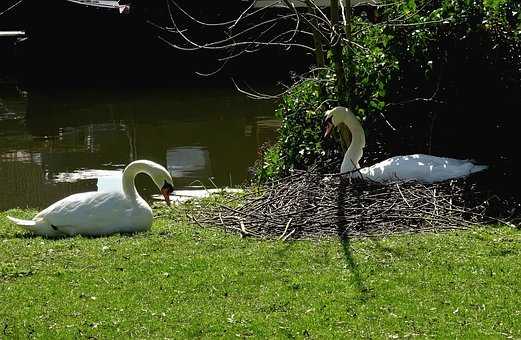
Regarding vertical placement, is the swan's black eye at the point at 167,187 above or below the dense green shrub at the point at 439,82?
below

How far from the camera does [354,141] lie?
425 inches

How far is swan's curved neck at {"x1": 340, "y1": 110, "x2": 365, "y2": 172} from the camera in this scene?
1071 centimetres

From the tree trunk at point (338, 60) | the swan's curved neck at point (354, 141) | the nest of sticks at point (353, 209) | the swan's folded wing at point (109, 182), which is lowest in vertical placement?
the swan's folded wing at point (109, 182)

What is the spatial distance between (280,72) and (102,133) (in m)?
12.1

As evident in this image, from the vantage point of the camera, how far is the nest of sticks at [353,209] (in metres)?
9.04

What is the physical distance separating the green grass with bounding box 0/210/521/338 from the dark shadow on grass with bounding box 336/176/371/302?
0.02 meters

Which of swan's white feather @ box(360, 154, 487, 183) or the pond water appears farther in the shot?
the pond water

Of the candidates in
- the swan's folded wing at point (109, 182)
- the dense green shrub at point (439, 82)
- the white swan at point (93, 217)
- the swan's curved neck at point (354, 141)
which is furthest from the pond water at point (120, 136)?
the swan's curved neck at point (354, 141)

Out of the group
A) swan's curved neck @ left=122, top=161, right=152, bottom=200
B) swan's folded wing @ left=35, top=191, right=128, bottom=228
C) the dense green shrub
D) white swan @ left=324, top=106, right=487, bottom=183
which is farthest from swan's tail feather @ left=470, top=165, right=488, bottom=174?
swan's folded wing @ left=35, top=191, right=128, bottom=228

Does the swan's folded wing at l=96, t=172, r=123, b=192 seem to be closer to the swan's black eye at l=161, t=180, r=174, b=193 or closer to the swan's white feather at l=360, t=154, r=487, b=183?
the swan's black eye at l=161, t=180, r=174, b=193

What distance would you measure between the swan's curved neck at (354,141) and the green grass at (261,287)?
85.9 inches

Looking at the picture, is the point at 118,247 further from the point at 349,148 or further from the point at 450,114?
the point at 450,114

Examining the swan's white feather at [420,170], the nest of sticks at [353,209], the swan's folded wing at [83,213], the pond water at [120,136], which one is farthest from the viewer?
the pond water at [120,136]

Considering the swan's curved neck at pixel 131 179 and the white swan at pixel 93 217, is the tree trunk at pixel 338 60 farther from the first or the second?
the white swan at pixel 93 217
